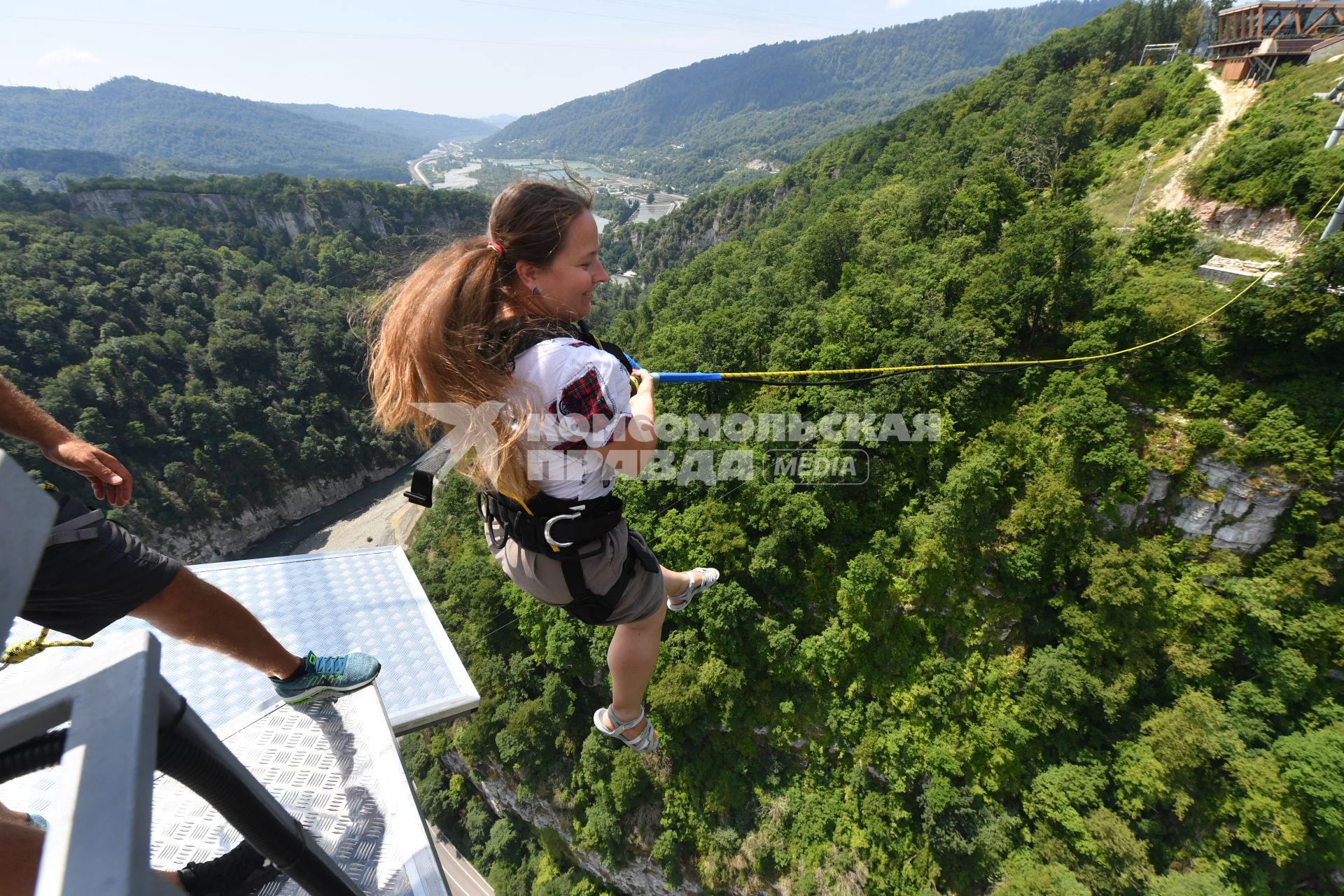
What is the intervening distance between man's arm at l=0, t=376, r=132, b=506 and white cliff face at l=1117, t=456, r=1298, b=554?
20.2m

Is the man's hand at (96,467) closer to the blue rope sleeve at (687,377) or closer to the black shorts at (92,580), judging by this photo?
the black shorts at (92,580)

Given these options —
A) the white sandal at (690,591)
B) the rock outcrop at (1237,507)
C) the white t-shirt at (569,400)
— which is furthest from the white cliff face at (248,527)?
the rock outcrop at (1237,507)

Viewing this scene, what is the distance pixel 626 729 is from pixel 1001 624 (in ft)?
49.0

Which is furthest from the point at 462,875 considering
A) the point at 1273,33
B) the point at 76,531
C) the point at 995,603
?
the point at 1273,33

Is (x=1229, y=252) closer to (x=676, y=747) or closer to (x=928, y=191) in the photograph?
(x=928, y=191)

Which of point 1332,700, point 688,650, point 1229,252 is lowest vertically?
point 688,650

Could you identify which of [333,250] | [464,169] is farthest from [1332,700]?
[464,169]

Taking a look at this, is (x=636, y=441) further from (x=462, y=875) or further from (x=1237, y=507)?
(x=462, y=875)

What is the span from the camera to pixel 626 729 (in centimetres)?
473

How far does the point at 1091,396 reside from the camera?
1437cm

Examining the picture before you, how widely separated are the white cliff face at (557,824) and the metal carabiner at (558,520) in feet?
65.8

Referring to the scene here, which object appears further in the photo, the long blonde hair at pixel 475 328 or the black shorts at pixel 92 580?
the black shorts at pixel 92 580

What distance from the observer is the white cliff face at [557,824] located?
59.0 ft

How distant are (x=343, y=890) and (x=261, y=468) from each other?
53.0 meters
